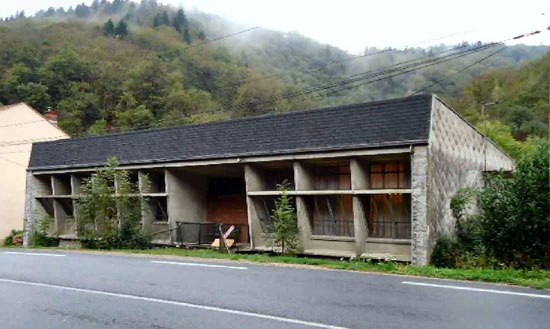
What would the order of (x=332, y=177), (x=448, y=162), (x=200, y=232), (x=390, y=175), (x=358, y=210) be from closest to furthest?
1. (x=448, y=162)
2. (x=358, y=210)
3. (x=390, y=175)
4. (x=332, y=177)
5. (x=200, y=232)

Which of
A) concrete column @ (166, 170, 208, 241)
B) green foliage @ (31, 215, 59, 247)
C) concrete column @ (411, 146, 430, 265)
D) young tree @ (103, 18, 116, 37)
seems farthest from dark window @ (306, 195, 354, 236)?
young tree @ (103, 18, 116, 37)

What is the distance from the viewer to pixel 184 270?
10.9m

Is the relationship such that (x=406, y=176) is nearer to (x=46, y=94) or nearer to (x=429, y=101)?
(x=429, y=101)

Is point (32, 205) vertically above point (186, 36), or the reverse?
point (186, 36)

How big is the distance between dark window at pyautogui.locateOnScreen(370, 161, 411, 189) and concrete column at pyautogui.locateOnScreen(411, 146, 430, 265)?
207 centimetres

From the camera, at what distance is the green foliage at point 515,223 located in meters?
11.4

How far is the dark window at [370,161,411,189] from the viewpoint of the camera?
15.1 metres

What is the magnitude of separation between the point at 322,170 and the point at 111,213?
28.3 ft

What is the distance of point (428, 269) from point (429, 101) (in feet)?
15.6

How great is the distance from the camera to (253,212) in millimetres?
17297

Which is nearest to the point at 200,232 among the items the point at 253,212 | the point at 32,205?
the point at 253,212

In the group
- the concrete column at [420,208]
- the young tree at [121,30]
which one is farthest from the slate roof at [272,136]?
the young tree at [121,30]

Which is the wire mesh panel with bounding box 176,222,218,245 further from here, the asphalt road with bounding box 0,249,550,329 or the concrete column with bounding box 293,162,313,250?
the asphalt road with bounding box 0,249,550,329

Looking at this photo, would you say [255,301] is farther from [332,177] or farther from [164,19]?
[164,19]
